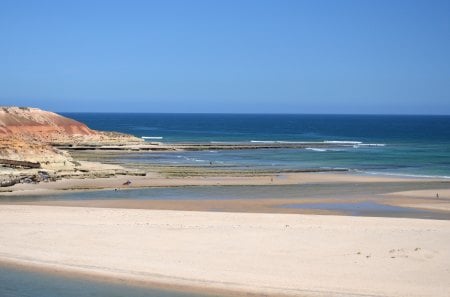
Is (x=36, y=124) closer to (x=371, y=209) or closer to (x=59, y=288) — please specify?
(x=371, y=209)

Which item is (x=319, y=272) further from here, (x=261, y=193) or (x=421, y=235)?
(x=261, y=193)

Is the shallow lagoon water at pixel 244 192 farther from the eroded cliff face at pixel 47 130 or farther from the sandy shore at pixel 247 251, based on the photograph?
the eroded cliff face at pixel 47 130

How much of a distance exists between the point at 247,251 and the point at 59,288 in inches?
219

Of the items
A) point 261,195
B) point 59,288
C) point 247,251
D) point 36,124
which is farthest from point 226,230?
point 36,124

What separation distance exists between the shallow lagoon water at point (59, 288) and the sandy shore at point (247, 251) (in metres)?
0.57

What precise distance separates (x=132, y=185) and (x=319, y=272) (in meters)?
24.6

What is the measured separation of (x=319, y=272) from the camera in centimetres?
1745

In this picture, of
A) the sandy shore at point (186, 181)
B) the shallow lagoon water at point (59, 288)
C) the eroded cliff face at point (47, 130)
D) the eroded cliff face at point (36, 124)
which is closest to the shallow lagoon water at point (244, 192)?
the sandy shore at point (186, 181)

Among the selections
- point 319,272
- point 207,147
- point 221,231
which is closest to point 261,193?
point 221,231

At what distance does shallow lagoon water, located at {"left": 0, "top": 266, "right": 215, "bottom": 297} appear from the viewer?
16.4m

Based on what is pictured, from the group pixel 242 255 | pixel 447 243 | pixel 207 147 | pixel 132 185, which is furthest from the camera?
pixel 207 147

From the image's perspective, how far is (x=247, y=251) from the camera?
1966 centimetres

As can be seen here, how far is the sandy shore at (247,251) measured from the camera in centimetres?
1677

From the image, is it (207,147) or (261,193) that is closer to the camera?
(261,193)
